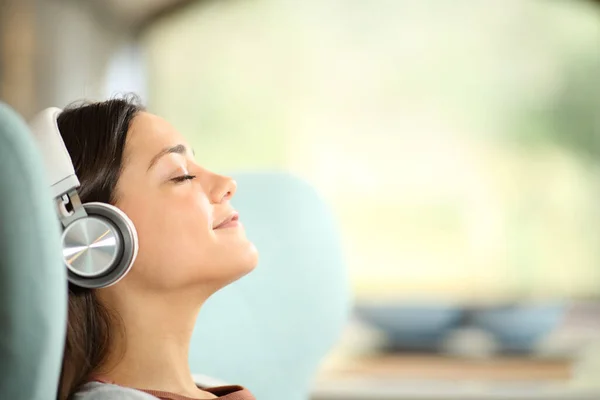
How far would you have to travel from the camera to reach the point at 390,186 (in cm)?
237

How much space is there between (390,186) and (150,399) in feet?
5.51

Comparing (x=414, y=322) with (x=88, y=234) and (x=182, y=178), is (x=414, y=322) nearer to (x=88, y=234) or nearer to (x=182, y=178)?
(x=182, y=178)

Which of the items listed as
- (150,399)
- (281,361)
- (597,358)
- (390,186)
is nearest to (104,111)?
(150,399)

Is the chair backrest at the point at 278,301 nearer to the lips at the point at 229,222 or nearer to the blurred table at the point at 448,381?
the lips at the point at 229,222

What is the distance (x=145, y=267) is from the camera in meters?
0.81

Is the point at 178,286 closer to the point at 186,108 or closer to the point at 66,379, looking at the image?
the point at 66,379

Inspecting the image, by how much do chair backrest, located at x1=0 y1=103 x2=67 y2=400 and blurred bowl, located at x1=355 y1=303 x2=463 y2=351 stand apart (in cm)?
177

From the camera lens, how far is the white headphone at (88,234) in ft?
2.45

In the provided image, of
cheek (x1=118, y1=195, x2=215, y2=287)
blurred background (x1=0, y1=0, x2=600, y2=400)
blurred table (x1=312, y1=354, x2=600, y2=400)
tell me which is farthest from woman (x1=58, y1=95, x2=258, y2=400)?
blurred background (x1=0, y1=0, x2=600, y2=400)

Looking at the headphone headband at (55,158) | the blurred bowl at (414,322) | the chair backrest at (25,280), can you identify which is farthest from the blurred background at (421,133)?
the chair backrest at (25,280)

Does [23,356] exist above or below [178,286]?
below

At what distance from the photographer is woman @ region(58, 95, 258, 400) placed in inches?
31.9

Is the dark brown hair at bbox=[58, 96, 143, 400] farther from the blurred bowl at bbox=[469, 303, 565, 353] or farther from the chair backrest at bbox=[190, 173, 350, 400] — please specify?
the blurred bowl at bbox=[469, 303, 565, 353]

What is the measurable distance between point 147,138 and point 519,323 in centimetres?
167
